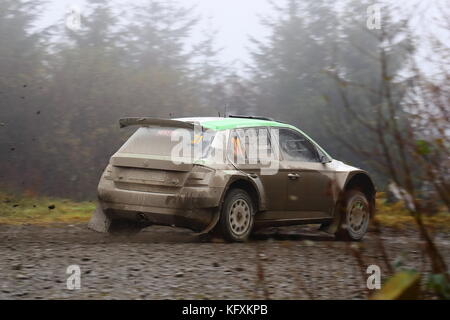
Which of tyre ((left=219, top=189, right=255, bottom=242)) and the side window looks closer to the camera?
tyre ((left=219, top=189, right=255, bottom=242))

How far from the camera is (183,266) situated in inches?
334

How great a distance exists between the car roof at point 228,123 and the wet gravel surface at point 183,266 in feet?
4.91

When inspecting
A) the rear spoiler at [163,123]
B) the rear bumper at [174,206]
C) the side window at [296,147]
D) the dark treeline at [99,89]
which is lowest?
the rear bumper at [174,206]

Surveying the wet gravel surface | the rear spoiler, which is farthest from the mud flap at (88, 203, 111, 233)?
the rear spoiler

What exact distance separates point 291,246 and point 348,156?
20.6 m

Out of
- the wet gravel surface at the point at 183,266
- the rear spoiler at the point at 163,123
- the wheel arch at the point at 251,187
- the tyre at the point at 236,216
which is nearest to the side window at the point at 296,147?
A: the wheel arch at the point at 251,187

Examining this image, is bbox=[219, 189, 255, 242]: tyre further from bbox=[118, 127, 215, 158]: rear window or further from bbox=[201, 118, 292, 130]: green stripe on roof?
bbox=[201, 118, 292, 130]: green stripe on roof

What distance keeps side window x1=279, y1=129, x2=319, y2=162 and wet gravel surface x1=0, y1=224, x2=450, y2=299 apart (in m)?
1.19

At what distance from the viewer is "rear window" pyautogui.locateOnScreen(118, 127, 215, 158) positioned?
1056cm

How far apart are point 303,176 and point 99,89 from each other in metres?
13.5

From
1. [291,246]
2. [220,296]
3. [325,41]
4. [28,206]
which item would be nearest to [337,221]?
[291,246]

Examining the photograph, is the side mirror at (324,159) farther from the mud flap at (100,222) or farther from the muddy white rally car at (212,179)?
the mud flap at (100,222)

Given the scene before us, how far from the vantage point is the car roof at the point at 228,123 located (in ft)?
35.5

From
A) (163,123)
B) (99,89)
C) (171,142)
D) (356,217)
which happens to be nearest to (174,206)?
(171,142)
